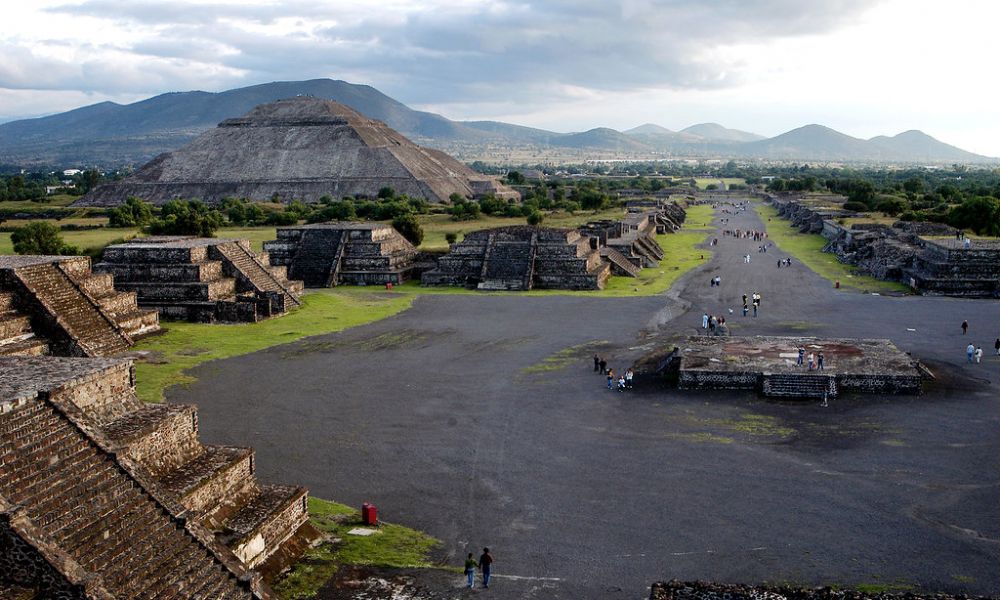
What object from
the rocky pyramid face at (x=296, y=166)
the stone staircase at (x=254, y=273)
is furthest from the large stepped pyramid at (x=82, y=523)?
the rocky pyramid face at (x=296, y=166)

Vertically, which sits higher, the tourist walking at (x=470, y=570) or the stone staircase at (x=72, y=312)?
the stone staircase at (x=72, y=312)

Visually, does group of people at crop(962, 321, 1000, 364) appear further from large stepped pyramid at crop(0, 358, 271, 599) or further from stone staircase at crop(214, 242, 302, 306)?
stone staircase at crop(214, 242, 302, 306)

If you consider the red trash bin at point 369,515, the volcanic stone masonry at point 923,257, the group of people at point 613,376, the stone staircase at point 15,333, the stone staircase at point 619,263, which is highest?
the volcanic stone masonry at point 923,257

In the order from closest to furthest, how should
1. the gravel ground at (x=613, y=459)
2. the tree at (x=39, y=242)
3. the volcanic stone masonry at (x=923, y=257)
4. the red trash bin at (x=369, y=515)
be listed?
the gravel ground at (x=613, y=459) < the red trash bin at (x=369, y=515) < the volcanic stone masonry at (x=923, y=257) < the tree at (x=39, y=242)

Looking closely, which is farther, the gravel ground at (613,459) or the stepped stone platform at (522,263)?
the stepped stone platform at (522,263)

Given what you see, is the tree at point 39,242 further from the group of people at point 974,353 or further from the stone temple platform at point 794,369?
the group of people at point 974,353

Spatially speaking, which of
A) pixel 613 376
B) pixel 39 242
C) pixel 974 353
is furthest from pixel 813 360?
pixel 39 242
